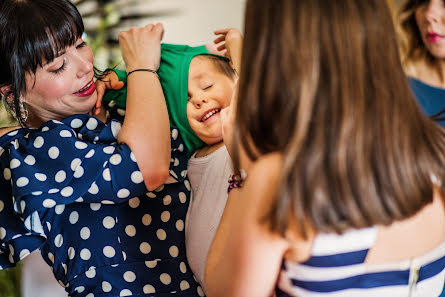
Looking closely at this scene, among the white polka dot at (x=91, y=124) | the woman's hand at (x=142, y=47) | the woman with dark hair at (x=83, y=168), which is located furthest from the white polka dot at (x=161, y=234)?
the woman's hand at (x=142, y=47)

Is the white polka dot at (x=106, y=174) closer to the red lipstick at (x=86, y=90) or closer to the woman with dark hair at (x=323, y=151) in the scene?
the red lipstick at (x=86, y=90)

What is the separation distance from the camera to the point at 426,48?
203cm

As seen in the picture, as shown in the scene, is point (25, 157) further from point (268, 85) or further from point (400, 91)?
point (400, 91)

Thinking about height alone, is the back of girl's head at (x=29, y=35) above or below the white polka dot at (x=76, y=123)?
above

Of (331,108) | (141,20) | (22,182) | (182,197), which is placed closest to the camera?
(331,108)

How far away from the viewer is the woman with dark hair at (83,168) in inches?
46.9

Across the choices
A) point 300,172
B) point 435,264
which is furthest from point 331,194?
point 435,264

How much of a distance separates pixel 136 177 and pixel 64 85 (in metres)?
0.33

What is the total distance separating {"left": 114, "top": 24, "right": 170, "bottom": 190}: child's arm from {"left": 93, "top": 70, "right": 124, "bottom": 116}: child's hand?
0.10 m

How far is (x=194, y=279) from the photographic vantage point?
1.37m

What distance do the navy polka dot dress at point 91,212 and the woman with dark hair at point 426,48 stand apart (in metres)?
0.98

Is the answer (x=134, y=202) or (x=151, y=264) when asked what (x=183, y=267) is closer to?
(x=151, y=264)

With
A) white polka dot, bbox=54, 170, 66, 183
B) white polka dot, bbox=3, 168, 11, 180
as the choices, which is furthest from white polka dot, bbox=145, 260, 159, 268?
white polka dot, bbox=3, 168, 11, 180

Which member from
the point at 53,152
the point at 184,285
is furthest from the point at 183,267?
the point at 53,152
